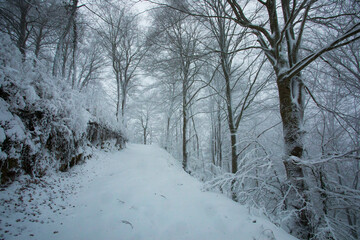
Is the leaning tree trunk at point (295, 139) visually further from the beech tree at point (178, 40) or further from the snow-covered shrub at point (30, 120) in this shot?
the snow-covered shrub at point (30, 120)

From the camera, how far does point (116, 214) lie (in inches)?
70.8

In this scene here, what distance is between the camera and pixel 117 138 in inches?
247

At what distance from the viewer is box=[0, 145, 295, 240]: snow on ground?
141cm

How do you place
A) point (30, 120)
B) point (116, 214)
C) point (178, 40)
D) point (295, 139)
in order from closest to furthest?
point (116, 214)
point (295, 139)
point (30, 120)
point (178, 40)

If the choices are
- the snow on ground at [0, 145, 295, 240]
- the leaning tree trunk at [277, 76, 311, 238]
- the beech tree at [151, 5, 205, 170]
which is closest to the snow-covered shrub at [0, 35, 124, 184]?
the snow on ground at [0, 145, 295, 240]

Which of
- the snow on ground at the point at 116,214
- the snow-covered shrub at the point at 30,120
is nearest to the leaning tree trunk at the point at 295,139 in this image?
the snow on ground at the point at 116,214

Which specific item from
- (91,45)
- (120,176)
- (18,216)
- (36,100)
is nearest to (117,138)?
(120,176)

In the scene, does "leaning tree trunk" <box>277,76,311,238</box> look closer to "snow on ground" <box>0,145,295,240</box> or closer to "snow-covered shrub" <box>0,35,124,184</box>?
"snow on ground" <box>0,145,295,240</box>

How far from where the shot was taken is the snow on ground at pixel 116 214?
1.41 metres

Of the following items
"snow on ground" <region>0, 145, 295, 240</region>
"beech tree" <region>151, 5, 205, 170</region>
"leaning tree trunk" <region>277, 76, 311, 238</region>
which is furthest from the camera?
"beech tree" <region>151, 5, 205, 170</region>

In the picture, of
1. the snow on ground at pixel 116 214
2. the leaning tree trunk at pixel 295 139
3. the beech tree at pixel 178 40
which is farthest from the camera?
the beech tree at pixel 178 40

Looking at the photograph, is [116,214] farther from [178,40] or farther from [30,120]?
[178,40]

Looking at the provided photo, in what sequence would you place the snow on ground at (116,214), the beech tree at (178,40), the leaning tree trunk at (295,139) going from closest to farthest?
1. the snow on ground at (116,214)
2. the leaning tree trunk at (295,139)
3. the beech tree at (178,40)

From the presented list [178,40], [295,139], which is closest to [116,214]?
[295,139]
